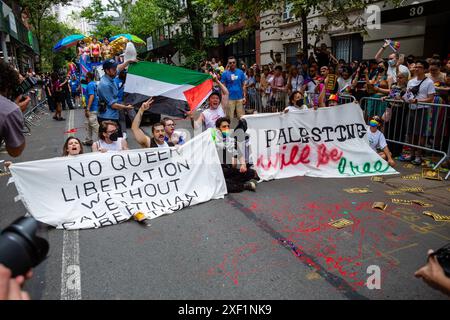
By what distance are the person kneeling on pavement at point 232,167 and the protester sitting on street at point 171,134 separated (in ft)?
1.93

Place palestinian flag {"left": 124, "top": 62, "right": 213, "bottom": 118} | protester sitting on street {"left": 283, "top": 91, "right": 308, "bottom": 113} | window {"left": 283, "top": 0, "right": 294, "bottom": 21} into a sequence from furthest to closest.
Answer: window {"left": 283, "top": 0, "right": 294, "bottom": 21} → protester sitting on street {"left": 283, "top": 91, "right": 308, "bottom": 113} → palestinian flag {"left": 124, "top": 62, "right": 213, "bottom": 118}

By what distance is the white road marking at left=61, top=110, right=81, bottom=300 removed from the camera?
127 inches

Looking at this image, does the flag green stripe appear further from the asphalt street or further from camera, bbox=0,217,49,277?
camera, bbox=0,217,49,277

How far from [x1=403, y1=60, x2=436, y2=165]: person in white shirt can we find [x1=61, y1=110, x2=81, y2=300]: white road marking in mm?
6499

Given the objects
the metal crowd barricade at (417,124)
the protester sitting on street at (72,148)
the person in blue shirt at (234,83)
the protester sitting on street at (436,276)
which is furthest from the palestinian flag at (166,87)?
the protester sitting on street at (436,276)

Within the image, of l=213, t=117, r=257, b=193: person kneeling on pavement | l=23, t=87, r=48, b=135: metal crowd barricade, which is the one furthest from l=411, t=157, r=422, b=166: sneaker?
l=23, t=87, r=48, b=135: metal crowd barricade

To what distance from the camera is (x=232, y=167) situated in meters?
6.28

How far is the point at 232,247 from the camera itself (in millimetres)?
4027

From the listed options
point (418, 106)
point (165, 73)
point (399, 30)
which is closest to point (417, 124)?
point (418, 106)

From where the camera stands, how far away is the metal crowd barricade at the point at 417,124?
6980mm

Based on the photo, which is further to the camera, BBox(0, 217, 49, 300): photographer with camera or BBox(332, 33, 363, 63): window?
BBox(332, 33, 363, 63): window

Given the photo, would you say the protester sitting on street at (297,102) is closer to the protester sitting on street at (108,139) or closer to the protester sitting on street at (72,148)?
the protester sitting on street at (108,139)

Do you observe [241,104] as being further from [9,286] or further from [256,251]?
[9,286]
